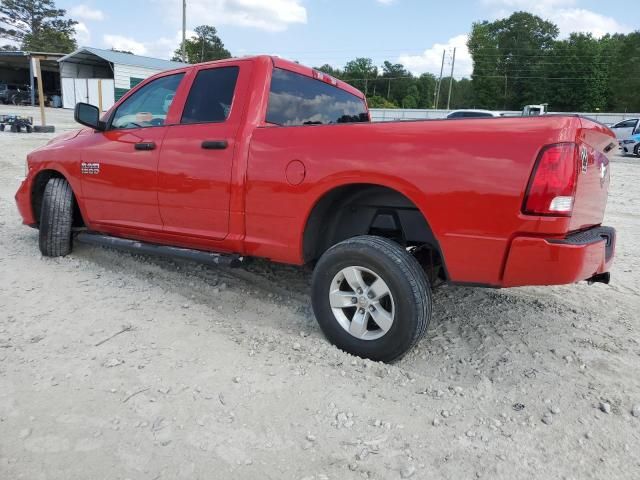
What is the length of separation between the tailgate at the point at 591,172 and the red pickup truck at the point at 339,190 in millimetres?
16

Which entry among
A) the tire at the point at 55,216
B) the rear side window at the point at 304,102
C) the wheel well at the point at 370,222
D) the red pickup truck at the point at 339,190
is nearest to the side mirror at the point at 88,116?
the red pickup truck at the point at 339,190

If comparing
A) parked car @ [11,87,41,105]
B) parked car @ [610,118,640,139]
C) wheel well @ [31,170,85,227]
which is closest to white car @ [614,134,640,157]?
parked car @ [610,118,640,139]

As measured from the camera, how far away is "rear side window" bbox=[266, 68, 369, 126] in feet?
11.7

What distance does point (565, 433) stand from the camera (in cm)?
226

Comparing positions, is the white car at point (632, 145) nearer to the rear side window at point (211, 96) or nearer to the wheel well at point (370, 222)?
the wheel well at point (370, 222)

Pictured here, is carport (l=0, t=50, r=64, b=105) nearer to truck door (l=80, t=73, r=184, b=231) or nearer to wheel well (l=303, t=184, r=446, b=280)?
truck door (l=80, t=73, r=184, b=231)

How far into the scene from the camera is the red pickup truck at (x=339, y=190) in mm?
2363

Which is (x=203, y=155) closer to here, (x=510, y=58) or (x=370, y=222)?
(x=370, y=222)

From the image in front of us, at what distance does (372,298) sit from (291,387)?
0.69m

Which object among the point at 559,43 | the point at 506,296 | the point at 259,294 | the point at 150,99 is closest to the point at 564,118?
the point at 506,296

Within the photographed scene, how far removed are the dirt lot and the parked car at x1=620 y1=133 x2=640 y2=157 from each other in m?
20.6

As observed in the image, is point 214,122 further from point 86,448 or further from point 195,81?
point 86,448

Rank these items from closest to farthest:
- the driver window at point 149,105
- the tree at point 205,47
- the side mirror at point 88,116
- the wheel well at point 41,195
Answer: the driver window at point 149,105
the side mirror at point 88,116
the wheel well at point 41,195
the tree at point 205,47

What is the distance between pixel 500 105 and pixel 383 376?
71.6 meters
